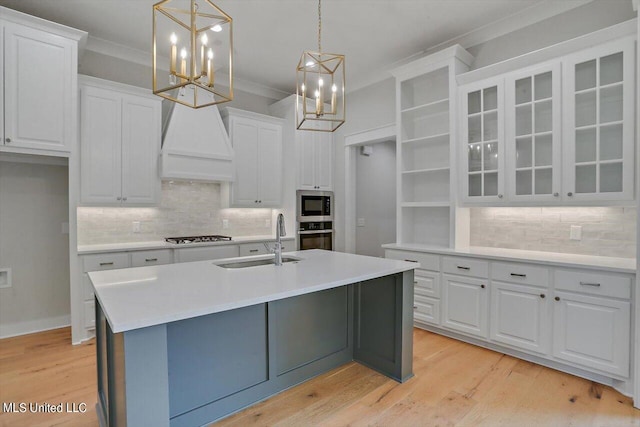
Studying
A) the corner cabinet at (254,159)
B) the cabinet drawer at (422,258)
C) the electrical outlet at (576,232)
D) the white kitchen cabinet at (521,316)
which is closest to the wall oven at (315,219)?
the corner cabinet at (254,159)

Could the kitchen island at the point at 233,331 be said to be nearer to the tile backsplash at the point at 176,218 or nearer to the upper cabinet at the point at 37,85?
the upper cabinet at the point at 37,85

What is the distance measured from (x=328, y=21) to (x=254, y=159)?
6.60ft

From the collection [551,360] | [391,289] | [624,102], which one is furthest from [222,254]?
[624,102]

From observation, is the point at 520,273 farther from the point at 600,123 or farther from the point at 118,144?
the point at 118,144

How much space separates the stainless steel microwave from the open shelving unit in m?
1.38

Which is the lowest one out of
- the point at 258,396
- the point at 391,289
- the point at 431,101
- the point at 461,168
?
the point at 258,396

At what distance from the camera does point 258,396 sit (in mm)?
2215

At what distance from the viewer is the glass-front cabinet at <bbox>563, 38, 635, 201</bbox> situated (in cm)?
251

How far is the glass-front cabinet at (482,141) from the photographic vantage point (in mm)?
3195

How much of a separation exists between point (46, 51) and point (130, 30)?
2.68 ft

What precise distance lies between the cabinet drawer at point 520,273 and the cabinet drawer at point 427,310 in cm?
67

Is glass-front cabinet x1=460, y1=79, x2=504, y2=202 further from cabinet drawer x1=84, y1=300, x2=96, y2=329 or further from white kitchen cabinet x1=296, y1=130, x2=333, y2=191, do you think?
cabinet drawer x1=84, y1=300, x2=96, y2=329

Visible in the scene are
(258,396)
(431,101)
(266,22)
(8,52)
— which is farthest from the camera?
(431,101)

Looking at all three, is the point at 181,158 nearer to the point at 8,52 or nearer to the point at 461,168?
the point at 8,52
